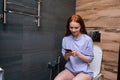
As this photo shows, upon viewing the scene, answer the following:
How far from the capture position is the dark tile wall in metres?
1.84

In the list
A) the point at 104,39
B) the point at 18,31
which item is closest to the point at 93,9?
the point at 104,39

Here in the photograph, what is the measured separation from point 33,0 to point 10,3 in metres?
0.36

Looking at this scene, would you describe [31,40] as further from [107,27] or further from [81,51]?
[107,27]

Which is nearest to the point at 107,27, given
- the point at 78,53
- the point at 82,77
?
the point at 78,53

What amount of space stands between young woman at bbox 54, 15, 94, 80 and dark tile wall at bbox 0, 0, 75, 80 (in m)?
0.37

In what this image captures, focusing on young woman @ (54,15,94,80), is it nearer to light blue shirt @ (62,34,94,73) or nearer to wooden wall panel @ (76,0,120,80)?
light blue shirt @ (62,34,94,73)

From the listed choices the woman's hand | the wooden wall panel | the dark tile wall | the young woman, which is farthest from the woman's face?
the wooden wall panel

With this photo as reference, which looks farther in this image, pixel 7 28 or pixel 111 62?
pixel 111 62

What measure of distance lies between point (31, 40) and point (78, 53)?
23.8 inches

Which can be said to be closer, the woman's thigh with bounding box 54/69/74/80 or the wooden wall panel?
the woman's thigh with bounding box 54/69/74/80

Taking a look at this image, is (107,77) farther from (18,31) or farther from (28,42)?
(18,31)

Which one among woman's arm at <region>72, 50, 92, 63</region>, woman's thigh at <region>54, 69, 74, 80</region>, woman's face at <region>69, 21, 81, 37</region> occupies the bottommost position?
woman's thigh at <region>54, 69, 74, 80</region>

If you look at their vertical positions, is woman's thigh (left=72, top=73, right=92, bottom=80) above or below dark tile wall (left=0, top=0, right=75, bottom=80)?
below

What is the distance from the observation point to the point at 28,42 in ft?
6.75
